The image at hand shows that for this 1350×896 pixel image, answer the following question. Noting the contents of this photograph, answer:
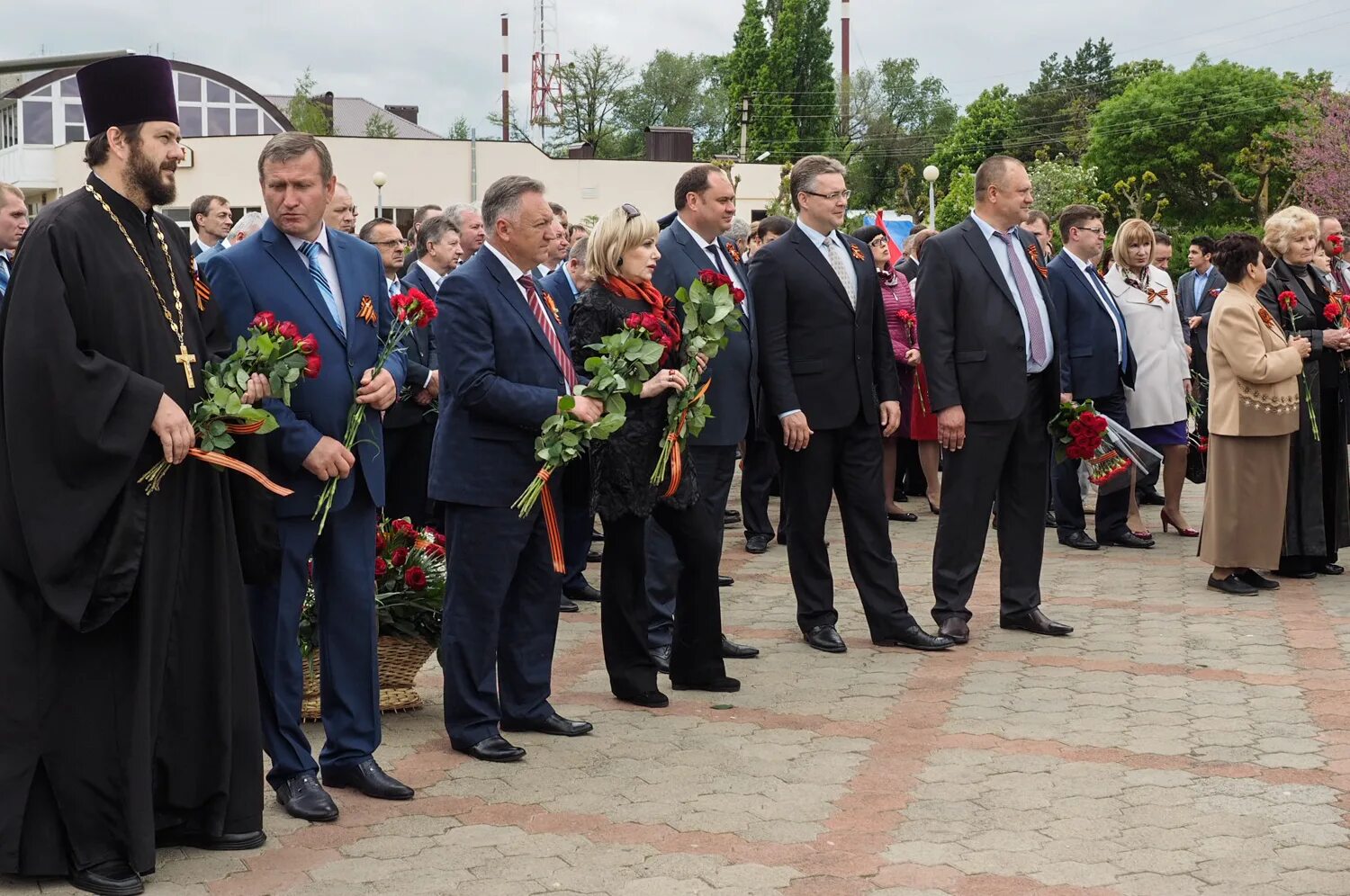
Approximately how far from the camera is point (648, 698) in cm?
707

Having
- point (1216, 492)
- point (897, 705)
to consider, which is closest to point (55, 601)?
point (897, 705)

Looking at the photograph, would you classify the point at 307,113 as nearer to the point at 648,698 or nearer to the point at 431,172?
the point at 431,172

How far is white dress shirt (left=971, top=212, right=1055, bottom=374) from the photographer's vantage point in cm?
838

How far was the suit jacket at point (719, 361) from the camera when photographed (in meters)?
7.63

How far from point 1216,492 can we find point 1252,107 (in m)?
62.3

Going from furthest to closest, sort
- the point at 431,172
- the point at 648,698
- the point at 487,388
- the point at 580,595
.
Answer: the point at 431,172 → the point at 580,595 → the point at 648,698 → the point at 487,388

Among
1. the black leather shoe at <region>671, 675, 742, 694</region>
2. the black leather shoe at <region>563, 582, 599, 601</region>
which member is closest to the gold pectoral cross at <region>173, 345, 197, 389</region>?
the black leather shoe at <region>671, 675, 742, 694</region>

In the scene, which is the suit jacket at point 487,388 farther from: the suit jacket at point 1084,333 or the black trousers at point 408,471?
the suit jacket at point 1084,333

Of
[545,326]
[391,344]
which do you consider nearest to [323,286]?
[391,344]

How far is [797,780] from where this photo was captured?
5.94 m

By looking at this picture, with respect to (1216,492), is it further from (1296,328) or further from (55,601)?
(55,601)

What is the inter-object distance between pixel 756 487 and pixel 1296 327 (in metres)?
3.86

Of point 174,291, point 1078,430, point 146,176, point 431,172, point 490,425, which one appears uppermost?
point 431,172

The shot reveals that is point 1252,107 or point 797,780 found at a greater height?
point 1252,107
